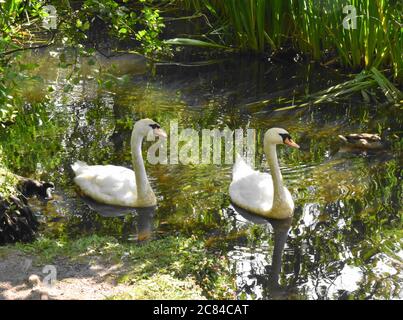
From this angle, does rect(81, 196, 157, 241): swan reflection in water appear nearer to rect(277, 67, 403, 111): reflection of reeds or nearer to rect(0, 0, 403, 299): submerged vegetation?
rect(0, 0, 403, 299): submerged vegetation

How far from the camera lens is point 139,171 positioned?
25.4ft

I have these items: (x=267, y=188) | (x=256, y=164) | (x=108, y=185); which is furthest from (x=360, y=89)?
(x=108, y=185)

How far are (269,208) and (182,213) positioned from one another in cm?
82

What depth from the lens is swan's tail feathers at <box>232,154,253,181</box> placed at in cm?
806

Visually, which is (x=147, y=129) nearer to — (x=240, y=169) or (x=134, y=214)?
(x=134, y=214)

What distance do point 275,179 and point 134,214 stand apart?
1392mm

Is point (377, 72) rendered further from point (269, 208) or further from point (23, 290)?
point (23, 290)

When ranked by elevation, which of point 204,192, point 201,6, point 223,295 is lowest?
point 223,295

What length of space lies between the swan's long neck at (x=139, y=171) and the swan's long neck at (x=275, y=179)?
1201 mm

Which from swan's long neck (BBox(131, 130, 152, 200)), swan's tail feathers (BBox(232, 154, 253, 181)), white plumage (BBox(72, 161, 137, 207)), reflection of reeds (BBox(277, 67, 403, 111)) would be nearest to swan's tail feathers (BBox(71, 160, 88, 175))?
white plumage (BBox(72, 161, 137, 207))

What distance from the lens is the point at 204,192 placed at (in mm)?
7922

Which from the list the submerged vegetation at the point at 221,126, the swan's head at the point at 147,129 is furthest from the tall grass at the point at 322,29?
the swan's head at the point at 147,129

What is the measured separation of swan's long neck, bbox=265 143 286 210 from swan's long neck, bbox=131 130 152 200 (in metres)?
1.20

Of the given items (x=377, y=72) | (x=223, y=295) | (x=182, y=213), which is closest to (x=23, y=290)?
(x=223, y=295)
